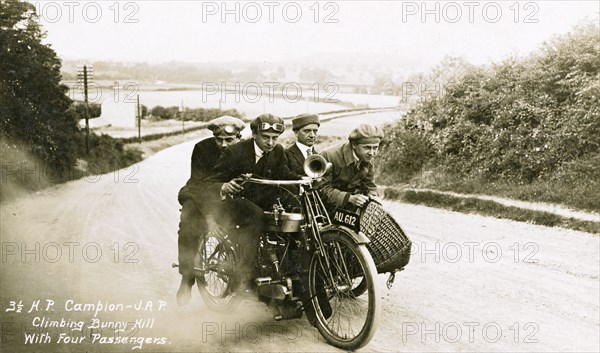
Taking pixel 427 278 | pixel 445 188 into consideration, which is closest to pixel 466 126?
pixel 445 188

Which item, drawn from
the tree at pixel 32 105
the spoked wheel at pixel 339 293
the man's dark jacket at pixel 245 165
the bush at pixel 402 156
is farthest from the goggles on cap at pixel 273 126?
the bush at pixel 402 156

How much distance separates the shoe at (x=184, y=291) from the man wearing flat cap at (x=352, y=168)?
160cm

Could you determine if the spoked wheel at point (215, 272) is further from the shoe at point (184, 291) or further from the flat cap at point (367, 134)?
the flat cap at point (367, 134)

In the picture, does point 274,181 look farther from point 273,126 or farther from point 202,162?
point 202,162

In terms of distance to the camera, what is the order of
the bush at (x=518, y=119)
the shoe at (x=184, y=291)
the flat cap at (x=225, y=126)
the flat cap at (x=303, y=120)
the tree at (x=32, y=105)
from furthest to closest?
the bush at (x=518, y=119) < the tree at (x=32, y=105) < the shoe at (x=184, y=291) < the flat cap at (x=303, y=120) < the flat cap at (x=225, y=126)

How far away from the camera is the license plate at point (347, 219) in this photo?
484 cm

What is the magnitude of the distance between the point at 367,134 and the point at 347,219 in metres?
0.68

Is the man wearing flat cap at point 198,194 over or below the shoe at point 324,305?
over

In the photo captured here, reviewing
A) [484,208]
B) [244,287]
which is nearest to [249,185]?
[244,287]

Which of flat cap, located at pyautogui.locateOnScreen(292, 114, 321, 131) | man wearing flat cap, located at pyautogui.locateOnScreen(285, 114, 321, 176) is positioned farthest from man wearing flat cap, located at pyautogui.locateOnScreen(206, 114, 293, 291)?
flat cap, located at pyautogui.locateOnScreen(292, 114, 321, 131)

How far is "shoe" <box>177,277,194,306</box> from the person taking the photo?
602cm

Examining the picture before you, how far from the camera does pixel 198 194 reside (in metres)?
5.41

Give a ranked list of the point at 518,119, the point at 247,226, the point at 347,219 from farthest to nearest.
Answer: the point at 518,119 → the point at 247,226 → the point at 347,219

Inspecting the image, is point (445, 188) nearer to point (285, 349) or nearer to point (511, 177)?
point (511, 177)
